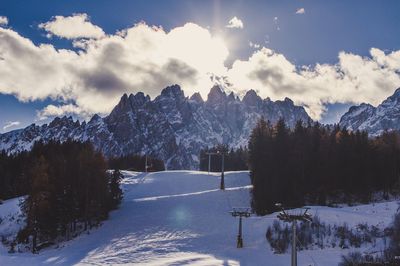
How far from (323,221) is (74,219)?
2545 cm

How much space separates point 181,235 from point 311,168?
21184 millimetres

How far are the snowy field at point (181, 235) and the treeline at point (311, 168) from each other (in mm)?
5378

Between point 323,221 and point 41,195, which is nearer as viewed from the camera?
point 323,221

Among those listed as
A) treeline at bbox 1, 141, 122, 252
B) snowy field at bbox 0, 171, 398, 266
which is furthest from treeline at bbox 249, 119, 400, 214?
treeline at bbox 1, 141, 122, 252

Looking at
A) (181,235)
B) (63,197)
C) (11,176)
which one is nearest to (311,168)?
(181,235)

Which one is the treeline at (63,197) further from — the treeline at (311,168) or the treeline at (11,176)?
the treeline at (11,176)

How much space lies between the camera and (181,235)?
137 feet

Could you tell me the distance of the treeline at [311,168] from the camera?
175 ft

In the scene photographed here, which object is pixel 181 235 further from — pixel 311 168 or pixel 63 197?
pixel 311 168

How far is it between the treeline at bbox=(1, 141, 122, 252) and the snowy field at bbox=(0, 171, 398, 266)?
2380 mm

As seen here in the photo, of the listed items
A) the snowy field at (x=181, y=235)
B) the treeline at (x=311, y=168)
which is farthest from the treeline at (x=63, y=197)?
the treeline at (x=311, y=168)

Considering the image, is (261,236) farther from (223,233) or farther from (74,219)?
(74,219)

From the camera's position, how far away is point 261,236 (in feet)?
130

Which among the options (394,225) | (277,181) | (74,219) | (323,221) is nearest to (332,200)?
(277,181)
